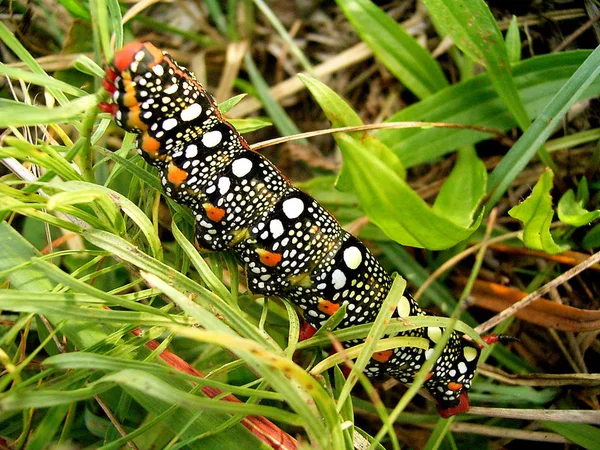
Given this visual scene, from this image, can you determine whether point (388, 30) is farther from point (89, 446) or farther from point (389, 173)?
point (89, 446)

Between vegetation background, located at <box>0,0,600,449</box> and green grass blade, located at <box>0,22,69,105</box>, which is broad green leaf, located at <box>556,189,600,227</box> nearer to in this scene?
vegetation background, located at <box>0,0,600,449</box>

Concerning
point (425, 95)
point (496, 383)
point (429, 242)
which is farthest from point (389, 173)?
point (496, 383)

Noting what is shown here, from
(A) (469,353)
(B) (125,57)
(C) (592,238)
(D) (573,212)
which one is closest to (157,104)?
(B) (125,57)

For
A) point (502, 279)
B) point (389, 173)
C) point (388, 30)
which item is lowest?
point (502, 279)

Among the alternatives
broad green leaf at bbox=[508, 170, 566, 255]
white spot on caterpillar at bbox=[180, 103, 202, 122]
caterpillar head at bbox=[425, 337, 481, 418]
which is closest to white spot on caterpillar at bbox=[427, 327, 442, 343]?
caterpillar head at bbox=[425, 337, 481, 418]

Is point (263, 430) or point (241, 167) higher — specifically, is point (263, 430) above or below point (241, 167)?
below

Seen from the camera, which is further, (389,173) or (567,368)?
(567,368)

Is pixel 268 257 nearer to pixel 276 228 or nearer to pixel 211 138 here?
pixel 276 228
